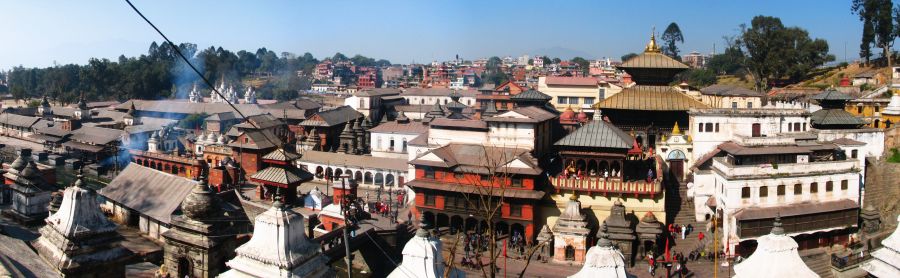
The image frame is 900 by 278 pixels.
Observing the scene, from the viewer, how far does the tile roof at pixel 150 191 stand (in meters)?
22.9

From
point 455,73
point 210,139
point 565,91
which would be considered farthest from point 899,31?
point 455,73

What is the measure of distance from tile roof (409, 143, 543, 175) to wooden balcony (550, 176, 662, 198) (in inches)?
63.5

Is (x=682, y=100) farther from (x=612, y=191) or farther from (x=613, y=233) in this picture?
(x=613, y=233)

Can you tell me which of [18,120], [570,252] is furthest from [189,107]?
[570,252]

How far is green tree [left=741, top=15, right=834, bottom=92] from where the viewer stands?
61.9 metres

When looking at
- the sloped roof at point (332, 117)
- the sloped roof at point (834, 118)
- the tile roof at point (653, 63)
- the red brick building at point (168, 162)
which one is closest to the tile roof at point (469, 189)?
the tile roof at point (653, 63)

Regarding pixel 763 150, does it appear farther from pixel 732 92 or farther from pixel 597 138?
pixel 732 92

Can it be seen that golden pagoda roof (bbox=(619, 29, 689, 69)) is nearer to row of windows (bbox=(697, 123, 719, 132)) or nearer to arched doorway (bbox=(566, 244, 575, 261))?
row of windows (bbox=(697, 123, 719, 132))

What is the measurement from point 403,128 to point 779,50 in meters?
36.7

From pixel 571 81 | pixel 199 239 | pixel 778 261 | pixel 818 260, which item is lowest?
pixel 818 260

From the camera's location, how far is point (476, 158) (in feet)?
105

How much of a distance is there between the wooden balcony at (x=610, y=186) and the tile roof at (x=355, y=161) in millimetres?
15115

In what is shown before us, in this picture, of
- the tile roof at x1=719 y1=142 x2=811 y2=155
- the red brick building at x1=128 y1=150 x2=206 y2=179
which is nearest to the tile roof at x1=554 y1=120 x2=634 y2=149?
the tile roof at x1=719 y1=142 x2=811 y2=155

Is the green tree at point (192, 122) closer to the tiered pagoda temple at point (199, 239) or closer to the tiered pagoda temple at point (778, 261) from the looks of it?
the tiered pagoda temple at point (199, 239)
